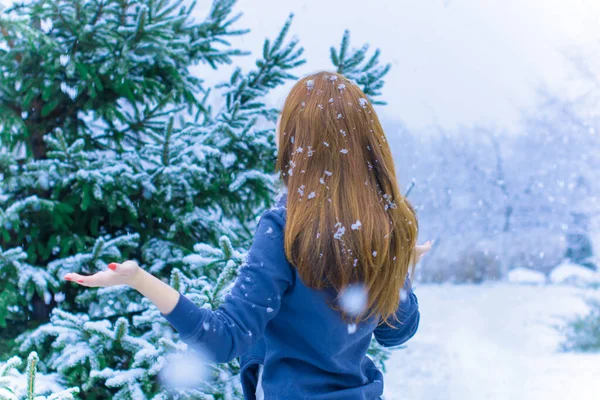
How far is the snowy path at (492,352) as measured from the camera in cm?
632

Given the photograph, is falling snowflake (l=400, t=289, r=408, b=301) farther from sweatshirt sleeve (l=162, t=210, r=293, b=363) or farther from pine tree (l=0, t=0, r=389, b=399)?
pine tree (l=0, t=0, r=389, b=399)

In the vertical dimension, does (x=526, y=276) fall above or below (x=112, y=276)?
below

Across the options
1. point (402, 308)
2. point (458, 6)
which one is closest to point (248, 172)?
point (402, 308)

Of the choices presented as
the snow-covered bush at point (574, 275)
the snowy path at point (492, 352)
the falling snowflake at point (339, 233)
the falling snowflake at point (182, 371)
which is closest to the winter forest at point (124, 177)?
the falling snowflake at point (182, 371)

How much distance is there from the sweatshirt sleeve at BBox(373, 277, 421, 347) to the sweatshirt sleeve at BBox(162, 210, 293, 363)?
1.38ft

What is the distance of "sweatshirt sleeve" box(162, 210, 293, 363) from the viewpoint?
1.16 m

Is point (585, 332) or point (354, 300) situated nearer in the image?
point (354, 300)

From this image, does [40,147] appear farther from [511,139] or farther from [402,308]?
[511,139]

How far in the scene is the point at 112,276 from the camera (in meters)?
1.10

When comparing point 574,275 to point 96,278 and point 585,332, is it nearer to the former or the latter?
point 585,332

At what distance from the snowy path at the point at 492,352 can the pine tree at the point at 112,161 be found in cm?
398

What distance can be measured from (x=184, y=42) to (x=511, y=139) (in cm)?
741

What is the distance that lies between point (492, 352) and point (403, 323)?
21.8 ft

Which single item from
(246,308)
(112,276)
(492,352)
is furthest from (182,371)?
(492,352)
